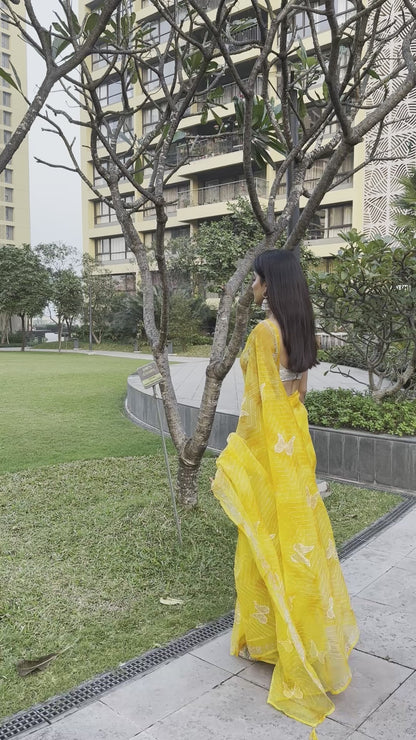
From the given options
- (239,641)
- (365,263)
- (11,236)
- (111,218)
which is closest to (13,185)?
(11,236)

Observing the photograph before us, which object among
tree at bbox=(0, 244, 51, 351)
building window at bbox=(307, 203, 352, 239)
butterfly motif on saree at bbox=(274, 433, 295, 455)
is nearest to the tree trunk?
butterfly motif on saree at bbox=(274, 433, 295, 455)

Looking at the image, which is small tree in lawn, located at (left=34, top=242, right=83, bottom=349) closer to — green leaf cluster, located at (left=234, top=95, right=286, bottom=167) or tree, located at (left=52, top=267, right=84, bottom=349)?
tree, located at (left=52, top=267, right=84, bottom=349)

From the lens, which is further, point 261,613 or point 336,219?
point 336,219

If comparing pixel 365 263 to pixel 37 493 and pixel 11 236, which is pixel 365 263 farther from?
pixel 11 236

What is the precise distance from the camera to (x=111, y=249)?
36.3m

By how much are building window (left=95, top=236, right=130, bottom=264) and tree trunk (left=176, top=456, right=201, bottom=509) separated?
106 feet

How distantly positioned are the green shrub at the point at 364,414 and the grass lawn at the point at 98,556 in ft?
2.26

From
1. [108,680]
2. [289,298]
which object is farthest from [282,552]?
[289,298]

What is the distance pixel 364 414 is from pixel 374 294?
4.02 feet

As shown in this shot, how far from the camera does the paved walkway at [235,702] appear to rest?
210cm

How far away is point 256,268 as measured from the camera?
2.44 m

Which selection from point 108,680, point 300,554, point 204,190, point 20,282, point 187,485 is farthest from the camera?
point 204,190

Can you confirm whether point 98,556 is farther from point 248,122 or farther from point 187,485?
point 248,122

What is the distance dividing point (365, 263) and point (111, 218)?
32.0m
